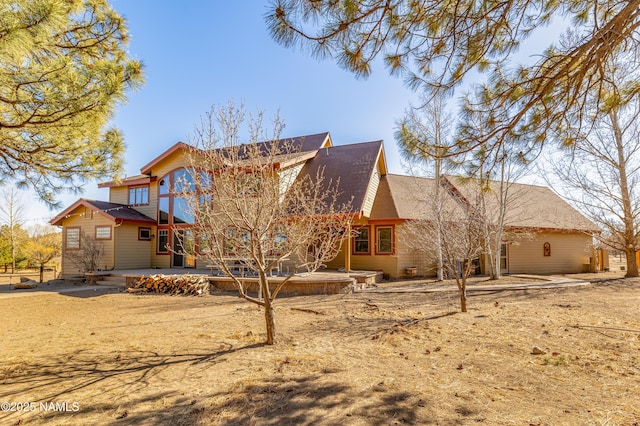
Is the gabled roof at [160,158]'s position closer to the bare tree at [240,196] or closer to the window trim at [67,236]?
the window trim at [67,236]

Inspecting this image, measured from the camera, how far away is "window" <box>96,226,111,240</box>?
15.8m

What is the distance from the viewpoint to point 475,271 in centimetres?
1638

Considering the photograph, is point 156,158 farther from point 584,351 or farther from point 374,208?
point 584,351

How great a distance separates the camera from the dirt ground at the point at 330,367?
3.14 meters

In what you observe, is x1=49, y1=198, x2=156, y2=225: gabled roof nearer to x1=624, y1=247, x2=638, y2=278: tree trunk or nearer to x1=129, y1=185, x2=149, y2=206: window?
x1=129, y1=185, x2=149, y2=206: window

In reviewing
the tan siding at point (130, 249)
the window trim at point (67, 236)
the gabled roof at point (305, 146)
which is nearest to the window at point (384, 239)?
the gabled roof at point (305, 146)

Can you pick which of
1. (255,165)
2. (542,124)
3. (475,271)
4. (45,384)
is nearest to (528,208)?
(475,271)

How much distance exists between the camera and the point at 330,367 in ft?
14.1

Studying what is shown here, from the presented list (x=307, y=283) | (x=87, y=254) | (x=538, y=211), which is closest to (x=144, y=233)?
(x=87, y=254)

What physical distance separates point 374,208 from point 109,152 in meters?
11.0

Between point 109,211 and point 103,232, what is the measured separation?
1019 millimetres

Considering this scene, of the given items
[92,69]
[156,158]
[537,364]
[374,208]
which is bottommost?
[537,364]

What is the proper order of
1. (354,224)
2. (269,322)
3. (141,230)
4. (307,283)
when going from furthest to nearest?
1. (141,230)
2. (354,224)
3. (307,283)
4. (269,322)

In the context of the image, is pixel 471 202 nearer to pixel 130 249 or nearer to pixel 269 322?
pixel 269 322
